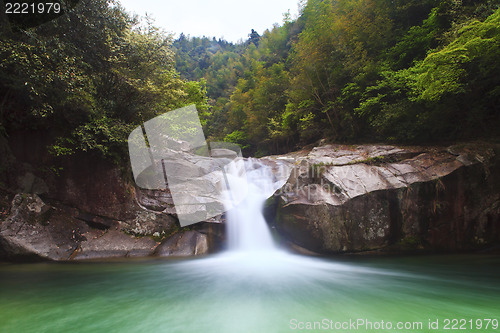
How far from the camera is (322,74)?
51.8ft

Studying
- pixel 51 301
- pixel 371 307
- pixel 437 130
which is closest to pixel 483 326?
pixel 371 307

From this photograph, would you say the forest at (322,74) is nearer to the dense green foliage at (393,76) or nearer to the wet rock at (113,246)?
the dense green foliage at (393,76)

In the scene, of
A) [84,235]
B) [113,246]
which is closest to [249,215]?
[113,246]

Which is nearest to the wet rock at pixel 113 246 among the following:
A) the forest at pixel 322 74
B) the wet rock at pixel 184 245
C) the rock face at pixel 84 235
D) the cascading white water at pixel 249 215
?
the rock face at pixel 84 235

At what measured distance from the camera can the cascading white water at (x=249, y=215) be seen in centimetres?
906

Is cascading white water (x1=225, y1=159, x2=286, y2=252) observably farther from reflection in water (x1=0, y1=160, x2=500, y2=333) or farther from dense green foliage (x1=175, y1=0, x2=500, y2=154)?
dense green foliage (x1=175, y1=0, x2=500, y2=154)

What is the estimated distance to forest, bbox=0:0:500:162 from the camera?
6586 mm

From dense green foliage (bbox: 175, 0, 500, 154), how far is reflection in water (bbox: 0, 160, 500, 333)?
218 inches

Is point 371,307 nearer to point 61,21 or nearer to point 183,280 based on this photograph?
point 183,280

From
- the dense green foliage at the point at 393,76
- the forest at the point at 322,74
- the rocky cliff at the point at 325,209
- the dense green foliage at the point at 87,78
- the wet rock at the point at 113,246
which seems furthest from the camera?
the wet rock at the point at 113,246

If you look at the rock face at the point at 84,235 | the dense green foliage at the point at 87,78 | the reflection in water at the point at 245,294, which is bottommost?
the reflection in water at the point at 245,294

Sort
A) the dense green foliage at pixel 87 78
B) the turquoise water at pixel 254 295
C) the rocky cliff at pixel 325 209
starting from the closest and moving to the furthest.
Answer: the turquoise water at pixel 254 295 < the dense green foliage at pixel 87 78 < the rocky cliff at pixel 325 209

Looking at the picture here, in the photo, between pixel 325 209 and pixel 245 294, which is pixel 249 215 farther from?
pixel 245 294

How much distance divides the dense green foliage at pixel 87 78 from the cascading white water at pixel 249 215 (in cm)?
506
